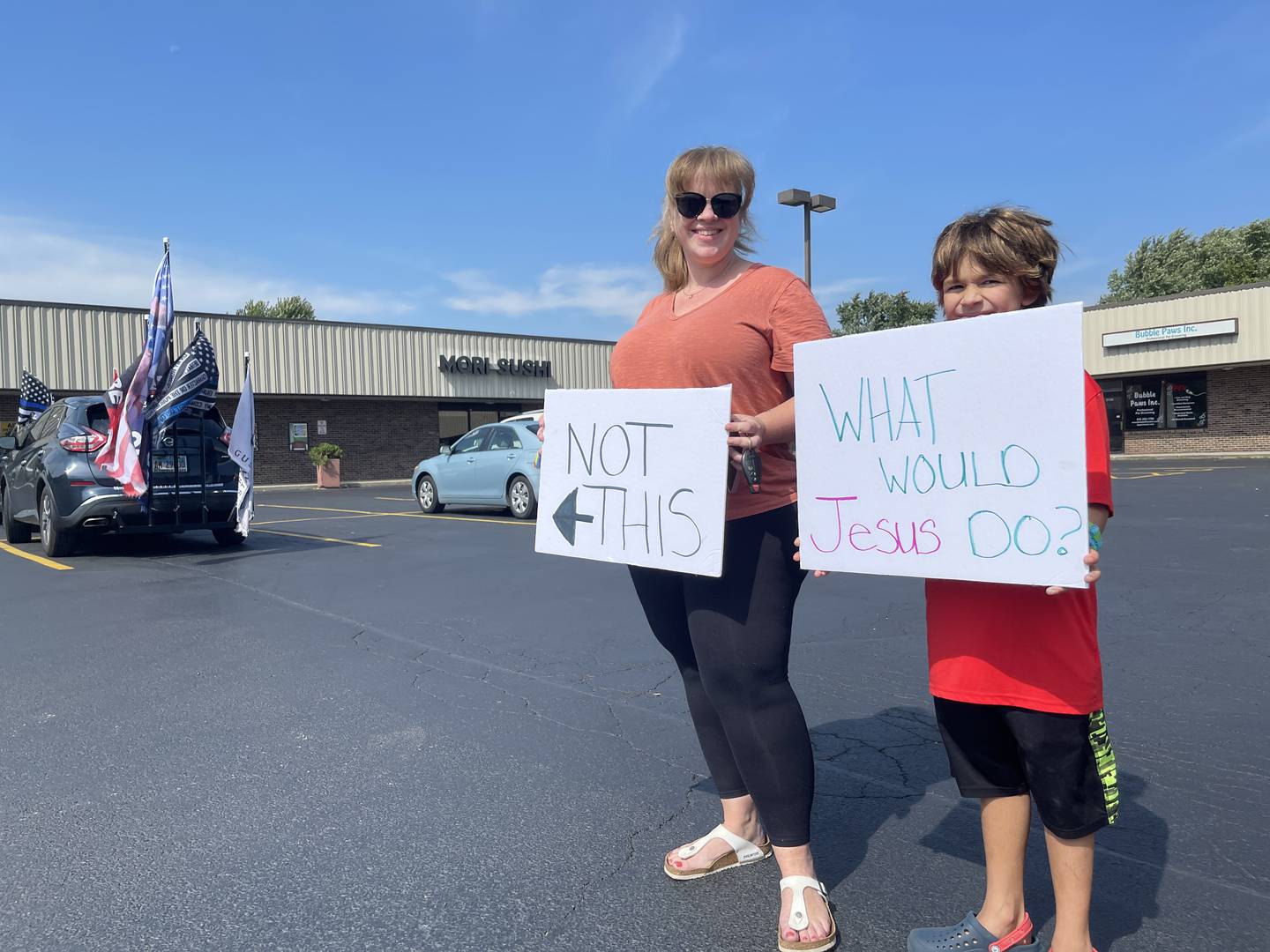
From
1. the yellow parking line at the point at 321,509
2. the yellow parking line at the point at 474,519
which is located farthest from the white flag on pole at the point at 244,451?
the yellow parking line at the point at 321,509

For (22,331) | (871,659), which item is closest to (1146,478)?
(871,659)

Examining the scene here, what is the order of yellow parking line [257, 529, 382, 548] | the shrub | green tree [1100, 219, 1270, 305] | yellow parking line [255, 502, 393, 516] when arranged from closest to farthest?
yellow parking line [257, 529, 382, 548]
yellow parking line [255, 502, 393, 516]
the shrub
green tree [1100, 219, 1270, 305]

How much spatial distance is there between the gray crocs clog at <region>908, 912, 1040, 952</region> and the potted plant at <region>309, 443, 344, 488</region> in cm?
2600

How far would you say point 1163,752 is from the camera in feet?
11.5

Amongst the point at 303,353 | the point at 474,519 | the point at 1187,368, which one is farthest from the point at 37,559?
the point at 1187,368

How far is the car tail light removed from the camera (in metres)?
9.49

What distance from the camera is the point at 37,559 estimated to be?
9.88m

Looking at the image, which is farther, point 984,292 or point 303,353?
point 303,353

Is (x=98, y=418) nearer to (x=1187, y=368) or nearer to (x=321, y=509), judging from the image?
(x=321, y=509)

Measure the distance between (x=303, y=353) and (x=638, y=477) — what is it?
27.5m

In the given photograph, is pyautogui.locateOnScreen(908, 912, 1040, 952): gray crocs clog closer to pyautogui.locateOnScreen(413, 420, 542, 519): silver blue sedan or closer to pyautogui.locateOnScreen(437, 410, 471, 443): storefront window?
pyautogui.locateOnScreen(413, 420, 542, 519): silver blue sedan

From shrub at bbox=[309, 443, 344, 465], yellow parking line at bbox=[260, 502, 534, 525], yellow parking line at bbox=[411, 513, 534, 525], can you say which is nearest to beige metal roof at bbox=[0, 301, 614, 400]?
shrub at bbox=[309, 443, 344, 465]

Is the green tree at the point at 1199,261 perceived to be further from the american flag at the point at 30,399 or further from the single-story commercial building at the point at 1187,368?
the american flag at the point at 30,399

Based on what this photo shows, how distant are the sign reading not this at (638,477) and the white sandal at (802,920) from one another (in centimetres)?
77
